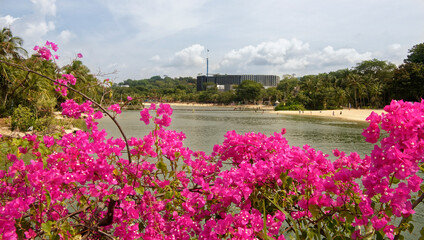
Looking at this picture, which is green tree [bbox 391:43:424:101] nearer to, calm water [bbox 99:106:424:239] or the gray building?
calm water [bbox 99:106:424:239]

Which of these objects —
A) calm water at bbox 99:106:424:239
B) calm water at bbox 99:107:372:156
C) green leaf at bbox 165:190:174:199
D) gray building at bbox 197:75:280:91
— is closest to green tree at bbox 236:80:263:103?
gray building at bbox 197:75:280:91

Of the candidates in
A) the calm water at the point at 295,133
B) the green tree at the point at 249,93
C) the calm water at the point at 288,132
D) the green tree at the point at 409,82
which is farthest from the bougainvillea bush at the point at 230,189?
the green tree at the point at 249,93

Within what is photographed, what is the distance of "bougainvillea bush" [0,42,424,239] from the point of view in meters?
1.71

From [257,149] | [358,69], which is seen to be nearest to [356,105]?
[358,69]

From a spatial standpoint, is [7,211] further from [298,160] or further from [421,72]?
[421,72]

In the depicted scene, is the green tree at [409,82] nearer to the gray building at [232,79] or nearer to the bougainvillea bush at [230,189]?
the bougainvillea bush at [230,189]

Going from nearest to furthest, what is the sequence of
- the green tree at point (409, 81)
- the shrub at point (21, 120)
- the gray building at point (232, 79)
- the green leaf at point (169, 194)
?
the green leaf at point (169, 194), the shrub at point (21, 120), the green tree at point (409, 81), the gray building at point (232, 79)

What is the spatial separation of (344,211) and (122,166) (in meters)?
1.66

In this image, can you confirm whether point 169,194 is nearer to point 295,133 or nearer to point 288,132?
point 295,133

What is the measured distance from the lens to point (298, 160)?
2148mm

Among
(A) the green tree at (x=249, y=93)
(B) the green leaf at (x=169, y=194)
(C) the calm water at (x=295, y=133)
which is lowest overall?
(C) the calm water at (x=295, y=133)

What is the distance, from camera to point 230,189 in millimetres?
2072

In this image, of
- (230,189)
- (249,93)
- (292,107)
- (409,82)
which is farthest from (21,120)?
(249,93)

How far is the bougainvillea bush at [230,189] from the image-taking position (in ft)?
5.61
